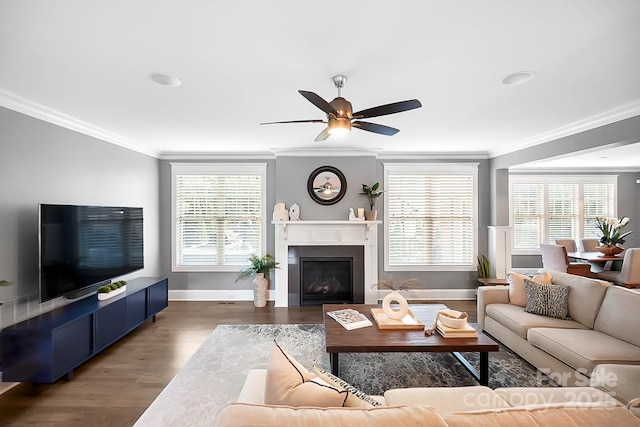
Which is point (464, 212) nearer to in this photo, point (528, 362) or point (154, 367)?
point (528, 362)

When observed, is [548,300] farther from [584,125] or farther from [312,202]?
[312,202]

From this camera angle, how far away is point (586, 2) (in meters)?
1.43

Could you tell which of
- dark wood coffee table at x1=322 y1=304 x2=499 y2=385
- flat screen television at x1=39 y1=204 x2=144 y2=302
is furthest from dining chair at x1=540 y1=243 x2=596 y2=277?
flat screen television at x1=39 y1=204 x2=144 y2=302

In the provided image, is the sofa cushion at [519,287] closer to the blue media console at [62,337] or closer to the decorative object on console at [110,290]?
the blue media console at [62,337]

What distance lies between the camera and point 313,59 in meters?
1.95

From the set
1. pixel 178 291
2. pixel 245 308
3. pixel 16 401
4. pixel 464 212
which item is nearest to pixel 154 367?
pixel 16 401

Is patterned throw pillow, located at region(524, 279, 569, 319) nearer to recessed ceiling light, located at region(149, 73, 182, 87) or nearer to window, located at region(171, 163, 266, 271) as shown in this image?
window, located at region(171, 163, 266, 271)

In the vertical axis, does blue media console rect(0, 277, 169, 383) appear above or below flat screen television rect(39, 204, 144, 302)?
below

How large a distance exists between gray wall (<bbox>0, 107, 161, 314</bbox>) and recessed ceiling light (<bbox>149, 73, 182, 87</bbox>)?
158 cm

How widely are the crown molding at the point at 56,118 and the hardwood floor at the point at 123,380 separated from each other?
8.31 ft

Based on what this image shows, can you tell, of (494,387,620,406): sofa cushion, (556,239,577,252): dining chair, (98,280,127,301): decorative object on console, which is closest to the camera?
(494,387,620,406): sofa cushion

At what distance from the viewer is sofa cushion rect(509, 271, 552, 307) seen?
129 inches

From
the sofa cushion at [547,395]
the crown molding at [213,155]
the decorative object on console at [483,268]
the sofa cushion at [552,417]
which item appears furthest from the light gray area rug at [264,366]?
the crown molding at [213,155]

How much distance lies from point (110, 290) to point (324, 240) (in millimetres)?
2929
